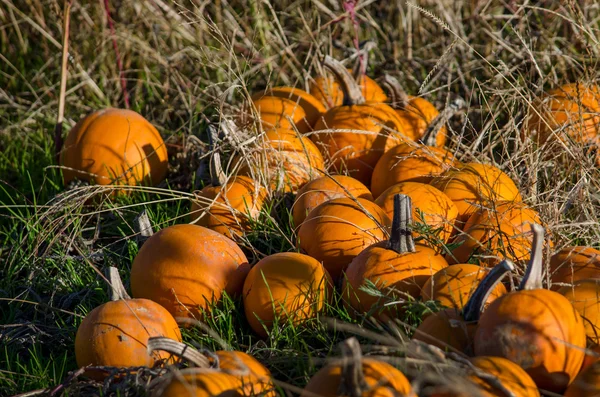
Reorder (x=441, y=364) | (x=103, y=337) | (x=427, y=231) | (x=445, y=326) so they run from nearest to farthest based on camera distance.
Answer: (x=441, y=364)
(x=445, y=326)
(x=103, y=337)
(x=427, y=231)

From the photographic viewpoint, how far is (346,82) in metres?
3.85

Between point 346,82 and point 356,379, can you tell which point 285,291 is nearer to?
point 356,379

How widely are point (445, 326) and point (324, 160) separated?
163cm

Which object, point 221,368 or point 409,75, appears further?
point 409,75

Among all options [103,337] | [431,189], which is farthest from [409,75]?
[103,337]

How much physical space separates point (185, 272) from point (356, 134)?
1278 mm

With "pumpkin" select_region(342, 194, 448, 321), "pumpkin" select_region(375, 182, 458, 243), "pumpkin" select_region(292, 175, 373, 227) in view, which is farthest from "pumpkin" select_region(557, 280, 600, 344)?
"pumpkin" select_region(292, 175, 373, 227)

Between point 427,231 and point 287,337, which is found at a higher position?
point 427,231

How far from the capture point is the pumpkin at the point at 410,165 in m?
3.32

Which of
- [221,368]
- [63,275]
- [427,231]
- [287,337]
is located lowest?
[63,275]

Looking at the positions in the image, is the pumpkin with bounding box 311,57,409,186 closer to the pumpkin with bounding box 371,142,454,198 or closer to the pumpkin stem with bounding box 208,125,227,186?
the pumpkin with bounding box 371,142,454,198

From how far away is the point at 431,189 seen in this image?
3004 millimetres

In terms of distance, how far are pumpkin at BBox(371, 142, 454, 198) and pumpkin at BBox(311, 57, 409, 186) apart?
135 millimetres

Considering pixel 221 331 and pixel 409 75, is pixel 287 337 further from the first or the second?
pixel 409 75
